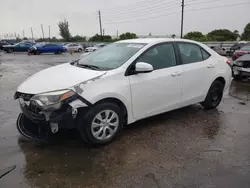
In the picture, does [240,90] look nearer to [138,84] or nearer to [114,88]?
[138,84]

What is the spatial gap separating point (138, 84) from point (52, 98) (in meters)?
1.36

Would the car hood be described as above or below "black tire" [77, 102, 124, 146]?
above

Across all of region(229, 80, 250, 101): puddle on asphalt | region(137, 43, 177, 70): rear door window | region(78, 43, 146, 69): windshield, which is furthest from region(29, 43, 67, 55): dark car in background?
region(137, 43, 177, 70): rear door window

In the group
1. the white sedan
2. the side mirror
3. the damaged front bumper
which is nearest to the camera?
the side mirror

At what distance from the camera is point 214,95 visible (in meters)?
5.39

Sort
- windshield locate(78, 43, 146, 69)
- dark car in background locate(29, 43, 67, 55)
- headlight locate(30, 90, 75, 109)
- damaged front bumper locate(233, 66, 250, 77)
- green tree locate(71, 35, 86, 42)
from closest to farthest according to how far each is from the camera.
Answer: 1. headlight locate(30, 90, 75, 109)
2. windshield locate(78, 43, 146, 69)
3. damaged front bumper locate(233, 66, 250, 77)
4. dark car in background locate(29, 43, 67, 55)
5. green tree locate(71, 35, 86, 42)

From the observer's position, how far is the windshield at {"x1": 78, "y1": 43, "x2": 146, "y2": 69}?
3.98 metres

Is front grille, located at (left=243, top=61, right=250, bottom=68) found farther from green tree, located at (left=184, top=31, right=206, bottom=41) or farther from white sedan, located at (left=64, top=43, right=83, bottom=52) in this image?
green tree, located at (left=184, top=31, right=206, bottom=41)

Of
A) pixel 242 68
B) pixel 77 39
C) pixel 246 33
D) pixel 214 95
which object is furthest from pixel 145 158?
pixel 77 39

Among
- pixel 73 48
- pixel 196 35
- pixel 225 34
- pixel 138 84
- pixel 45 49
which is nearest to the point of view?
pixel 138 84

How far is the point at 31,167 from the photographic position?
10.2ft

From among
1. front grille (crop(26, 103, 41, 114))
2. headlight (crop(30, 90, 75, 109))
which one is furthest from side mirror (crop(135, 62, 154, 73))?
front grille (crop(26, 103, 41, 114))

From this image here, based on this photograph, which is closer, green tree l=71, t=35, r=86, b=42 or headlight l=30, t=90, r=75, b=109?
headlight l=30, t=90, r=75, b=109

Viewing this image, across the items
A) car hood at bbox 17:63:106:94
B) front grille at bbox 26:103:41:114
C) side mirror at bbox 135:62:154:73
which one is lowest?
front grille at bbox 26:103:41:114
